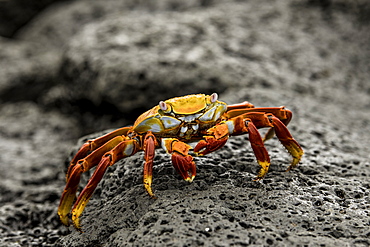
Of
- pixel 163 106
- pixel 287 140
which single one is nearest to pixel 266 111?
pixel 287 140

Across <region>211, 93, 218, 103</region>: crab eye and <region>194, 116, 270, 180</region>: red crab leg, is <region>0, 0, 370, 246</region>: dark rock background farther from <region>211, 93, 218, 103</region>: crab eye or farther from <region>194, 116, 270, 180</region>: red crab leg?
<region>211, 93, 218, 103</region>: crab eye

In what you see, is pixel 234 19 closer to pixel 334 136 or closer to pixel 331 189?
pixel 334 136

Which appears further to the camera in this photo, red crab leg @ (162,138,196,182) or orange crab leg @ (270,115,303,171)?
orange crab leg @ (270,115,303,171)

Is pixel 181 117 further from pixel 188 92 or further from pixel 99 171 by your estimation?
pixel 188 92

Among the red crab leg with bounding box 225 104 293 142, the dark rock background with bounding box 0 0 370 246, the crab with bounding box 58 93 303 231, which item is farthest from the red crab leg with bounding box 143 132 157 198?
the red crab leg with bounding box 225 104 293 142

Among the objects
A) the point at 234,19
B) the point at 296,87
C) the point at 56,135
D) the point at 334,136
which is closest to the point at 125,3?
the point at 234,19

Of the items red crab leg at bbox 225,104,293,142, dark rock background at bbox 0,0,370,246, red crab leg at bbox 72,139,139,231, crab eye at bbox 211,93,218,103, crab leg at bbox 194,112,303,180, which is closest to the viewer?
dark rock background at bbox 0,0,370,246
